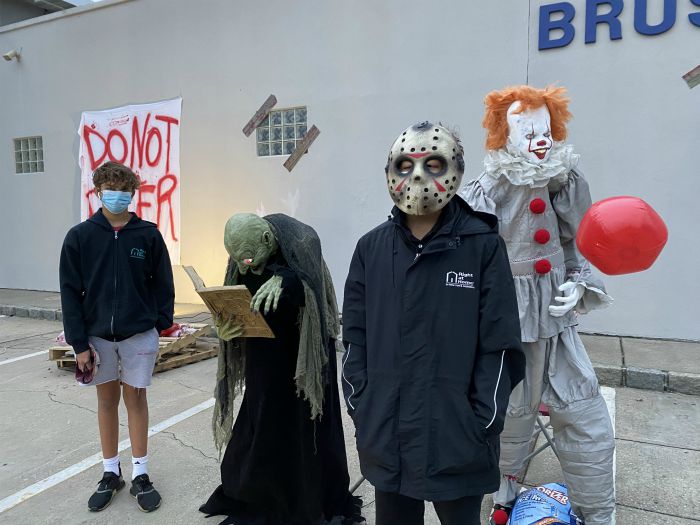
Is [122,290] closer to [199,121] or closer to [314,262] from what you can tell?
[314,262]

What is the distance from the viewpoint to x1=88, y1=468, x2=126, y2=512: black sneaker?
9.27ft

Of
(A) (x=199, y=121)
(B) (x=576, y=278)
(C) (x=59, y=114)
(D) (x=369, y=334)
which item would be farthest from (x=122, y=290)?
(C) (x=59, y=114)

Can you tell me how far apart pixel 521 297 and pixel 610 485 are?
36.7 inches

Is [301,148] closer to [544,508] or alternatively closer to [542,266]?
[542,266]

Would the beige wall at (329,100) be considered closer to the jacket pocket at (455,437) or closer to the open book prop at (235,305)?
the open book prop at (235,305)

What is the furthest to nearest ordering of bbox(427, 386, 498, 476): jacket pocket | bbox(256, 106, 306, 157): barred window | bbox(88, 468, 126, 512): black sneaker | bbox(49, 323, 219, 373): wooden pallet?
bbox(256, 106, 306, 157): barred window < bbox(49, 323, 219, 373): wooden pallet < bbox(88, 468, 126, 512): black sneaker < bbox(427, 386, 498, 476): jacket pocket

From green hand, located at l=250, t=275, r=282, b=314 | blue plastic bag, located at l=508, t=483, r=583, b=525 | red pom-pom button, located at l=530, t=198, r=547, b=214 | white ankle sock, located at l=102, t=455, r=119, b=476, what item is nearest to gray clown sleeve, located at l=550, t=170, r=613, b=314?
red pom-pom button, located at l=530, t=198, r=547, b=214

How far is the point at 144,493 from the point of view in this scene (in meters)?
2.86

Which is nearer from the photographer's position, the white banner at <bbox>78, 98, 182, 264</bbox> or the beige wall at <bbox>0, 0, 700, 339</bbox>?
the beige wall at <bbox>0, 0, 700, 339</bbox>

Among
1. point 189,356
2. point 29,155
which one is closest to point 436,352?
point 189,356

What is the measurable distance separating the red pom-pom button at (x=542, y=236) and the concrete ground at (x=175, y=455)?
1463 millimetres

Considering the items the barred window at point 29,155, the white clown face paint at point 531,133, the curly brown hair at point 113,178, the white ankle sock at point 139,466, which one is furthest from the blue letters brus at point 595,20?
the barred window at point 29,155

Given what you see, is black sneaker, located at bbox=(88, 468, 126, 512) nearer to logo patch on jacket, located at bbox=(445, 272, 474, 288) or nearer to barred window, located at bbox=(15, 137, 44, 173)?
logo patch on jacket, located at bbox=(445, 272, 474, 288)

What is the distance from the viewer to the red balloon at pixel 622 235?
2.17 meters
